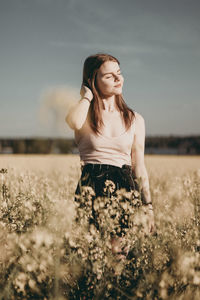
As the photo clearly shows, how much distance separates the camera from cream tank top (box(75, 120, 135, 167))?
2.61 m

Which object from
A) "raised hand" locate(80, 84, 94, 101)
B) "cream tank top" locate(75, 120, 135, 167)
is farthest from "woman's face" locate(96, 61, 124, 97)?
"cream tank top" locate(75, 120, 135, 167)

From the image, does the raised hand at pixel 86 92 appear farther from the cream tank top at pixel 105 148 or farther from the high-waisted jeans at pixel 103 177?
the high-waisted jeans at pixel 103 177

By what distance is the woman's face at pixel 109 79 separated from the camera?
263cm

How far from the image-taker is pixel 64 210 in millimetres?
1676

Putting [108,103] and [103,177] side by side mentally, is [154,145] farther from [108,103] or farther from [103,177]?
[103,177]

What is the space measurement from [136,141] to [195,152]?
129ft

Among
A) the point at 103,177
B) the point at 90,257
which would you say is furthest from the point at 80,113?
the point at 90,257

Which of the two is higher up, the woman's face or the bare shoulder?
the woman's face

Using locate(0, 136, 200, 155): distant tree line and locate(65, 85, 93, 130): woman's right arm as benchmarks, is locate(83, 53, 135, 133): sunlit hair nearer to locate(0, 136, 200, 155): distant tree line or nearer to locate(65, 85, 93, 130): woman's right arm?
locate(65, 85, 93, 130): woman's right arm

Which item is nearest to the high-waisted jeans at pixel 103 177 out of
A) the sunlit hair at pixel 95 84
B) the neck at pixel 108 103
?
the sunlit hair at pixel 95 84

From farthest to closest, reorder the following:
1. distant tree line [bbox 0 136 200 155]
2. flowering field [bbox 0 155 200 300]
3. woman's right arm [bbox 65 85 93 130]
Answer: distant tree line [bbox 0 136 200 155]
woman's right arm [bbox 65 85 93 130]
flowering field [bbox 0 155 200 300]

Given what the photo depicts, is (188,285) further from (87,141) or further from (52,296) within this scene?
(87,141)

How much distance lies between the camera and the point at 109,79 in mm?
2645

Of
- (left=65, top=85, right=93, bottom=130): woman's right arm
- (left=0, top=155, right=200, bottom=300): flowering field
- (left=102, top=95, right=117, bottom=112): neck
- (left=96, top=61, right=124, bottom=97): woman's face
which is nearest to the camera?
(left=0, top=155, right=200, bottom=300): flowering field
